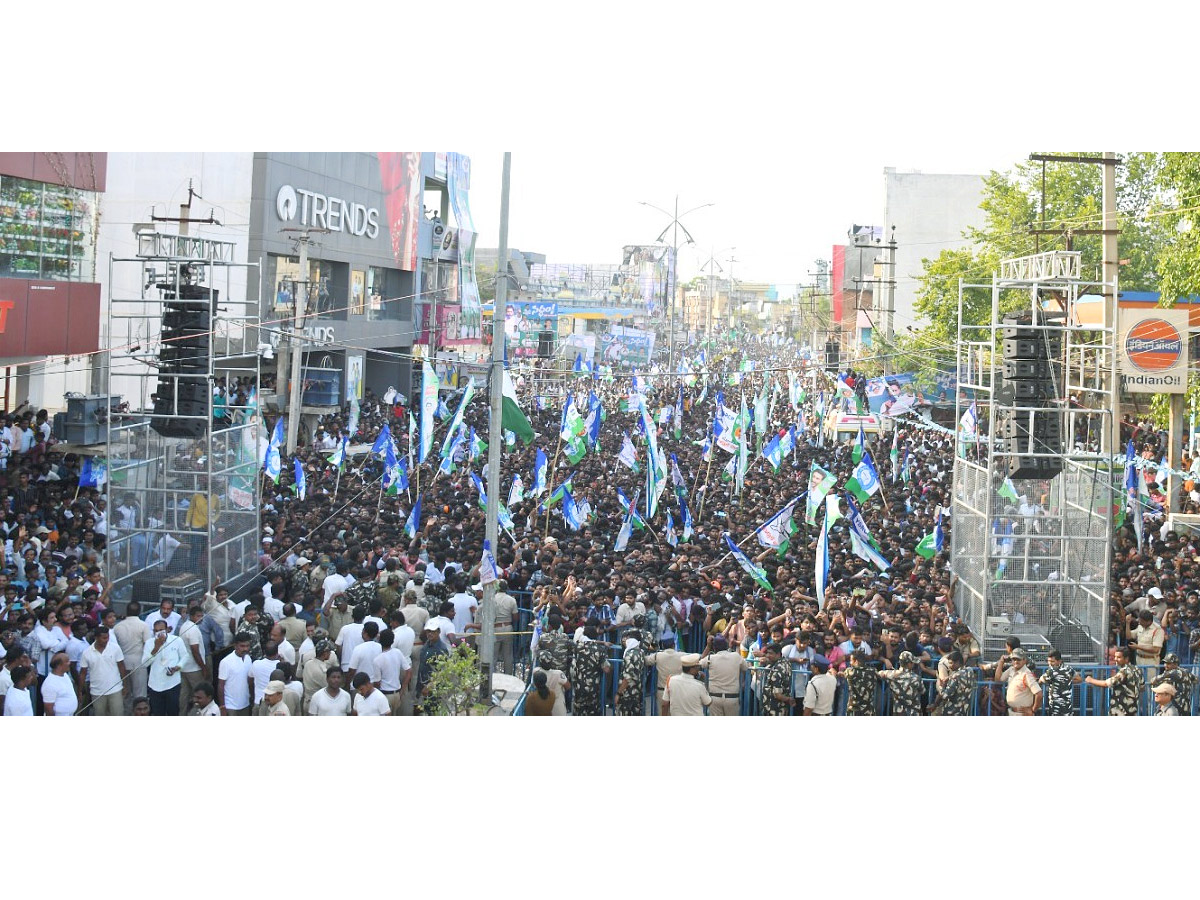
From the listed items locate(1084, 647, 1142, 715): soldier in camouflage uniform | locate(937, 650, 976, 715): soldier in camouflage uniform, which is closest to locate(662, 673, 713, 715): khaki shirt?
locate(937, 650, 976, 715): soldier in camouflage uniform

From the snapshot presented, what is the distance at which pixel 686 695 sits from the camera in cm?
1092

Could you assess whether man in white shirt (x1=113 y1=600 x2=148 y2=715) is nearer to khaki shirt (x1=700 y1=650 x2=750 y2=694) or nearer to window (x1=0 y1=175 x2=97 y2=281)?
khaki shirt (x1=700 y1=650 x2=750 y2=694)

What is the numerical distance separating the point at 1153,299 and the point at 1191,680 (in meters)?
20.2

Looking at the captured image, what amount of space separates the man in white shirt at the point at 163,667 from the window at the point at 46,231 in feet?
44.8

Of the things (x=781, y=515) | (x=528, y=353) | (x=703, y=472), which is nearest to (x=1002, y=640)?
(x=781, y=515)

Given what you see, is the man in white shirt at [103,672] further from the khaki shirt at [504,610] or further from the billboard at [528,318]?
the billboard at [528,318]

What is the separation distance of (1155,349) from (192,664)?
596 inches

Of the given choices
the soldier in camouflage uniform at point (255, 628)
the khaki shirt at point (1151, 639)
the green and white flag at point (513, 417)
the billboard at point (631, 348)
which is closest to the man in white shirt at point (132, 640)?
the soldier in camouflage uniform at point (255, 628)

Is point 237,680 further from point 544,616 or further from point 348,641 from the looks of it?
point 544,616

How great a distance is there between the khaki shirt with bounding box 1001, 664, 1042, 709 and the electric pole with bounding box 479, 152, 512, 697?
4604 millimetres

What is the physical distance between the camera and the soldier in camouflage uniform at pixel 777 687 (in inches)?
444

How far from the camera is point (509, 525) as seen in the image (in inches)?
692

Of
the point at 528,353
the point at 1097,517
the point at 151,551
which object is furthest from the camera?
the point at 528,353

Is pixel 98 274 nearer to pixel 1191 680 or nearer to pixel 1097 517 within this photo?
pixel 1097 517
